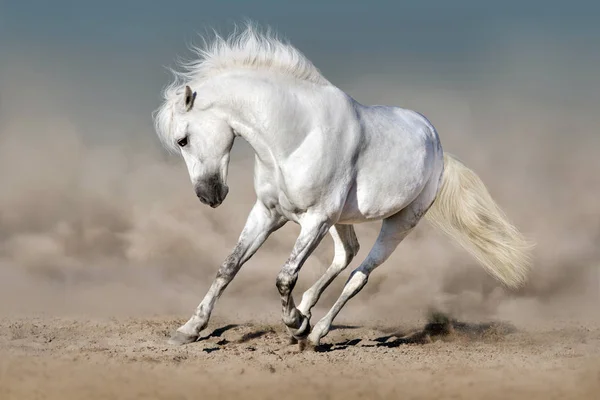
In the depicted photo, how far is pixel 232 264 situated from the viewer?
360 inches

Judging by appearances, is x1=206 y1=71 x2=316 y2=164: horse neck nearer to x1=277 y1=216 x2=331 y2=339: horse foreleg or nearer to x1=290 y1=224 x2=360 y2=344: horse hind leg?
x1=277 y1=216 x2=331 y2=339: horse foreleg

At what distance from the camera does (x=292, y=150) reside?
28.7ft

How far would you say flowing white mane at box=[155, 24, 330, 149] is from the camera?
892cm

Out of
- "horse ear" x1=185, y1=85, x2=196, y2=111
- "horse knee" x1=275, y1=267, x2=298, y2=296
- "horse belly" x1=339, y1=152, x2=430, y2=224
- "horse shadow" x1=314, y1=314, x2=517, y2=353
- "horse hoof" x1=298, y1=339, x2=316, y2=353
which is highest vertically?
"horse ear" x1=185, y1=85, x2=196, y2=111

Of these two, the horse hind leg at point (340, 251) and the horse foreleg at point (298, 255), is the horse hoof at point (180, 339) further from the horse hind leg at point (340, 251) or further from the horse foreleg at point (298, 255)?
the horse hind leg at point (340, 251)

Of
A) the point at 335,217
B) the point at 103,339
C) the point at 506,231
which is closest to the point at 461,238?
the point at 506,231

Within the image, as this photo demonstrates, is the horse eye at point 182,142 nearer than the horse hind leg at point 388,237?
Yes

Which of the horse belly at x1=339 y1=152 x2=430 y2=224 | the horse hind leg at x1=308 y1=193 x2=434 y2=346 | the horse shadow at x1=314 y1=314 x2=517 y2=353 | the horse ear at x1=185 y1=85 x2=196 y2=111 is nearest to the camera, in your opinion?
the horse ear at x1=185 y1=85 x2=196 y2=111

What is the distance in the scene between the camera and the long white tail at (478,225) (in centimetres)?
1047

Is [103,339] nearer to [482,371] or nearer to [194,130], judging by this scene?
[194,130]

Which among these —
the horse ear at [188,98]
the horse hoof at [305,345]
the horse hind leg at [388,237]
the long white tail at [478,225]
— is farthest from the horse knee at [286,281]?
the long white tail at [478,225]

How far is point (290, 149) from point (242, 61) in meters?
0.93

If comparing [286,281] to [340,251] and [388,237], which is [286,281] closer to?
[340,251]

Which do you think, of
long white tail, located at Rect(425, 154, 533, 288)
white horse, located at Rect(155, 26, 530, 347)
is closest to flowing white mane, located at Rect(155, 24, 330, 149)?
white horse, located at Rect(155, 26, 530, 347)
